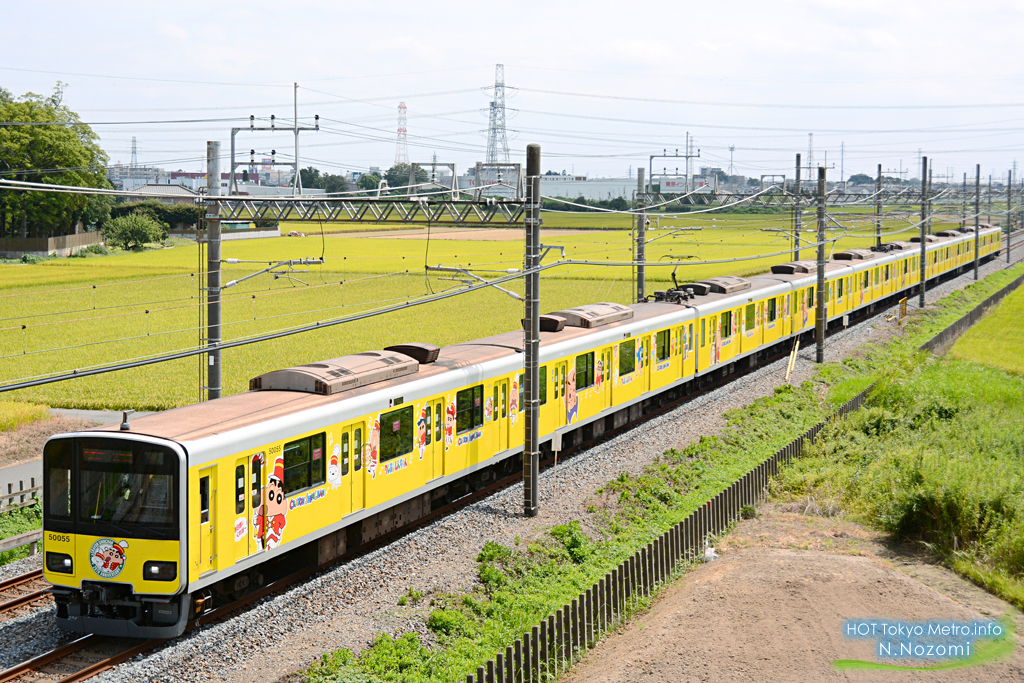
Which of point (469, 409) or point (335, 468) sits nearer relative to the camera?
point (335, 468)

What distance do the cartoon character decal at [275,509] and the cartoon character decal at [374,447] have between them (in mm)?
1763

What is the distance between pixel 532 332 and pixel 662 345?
8.20 meters

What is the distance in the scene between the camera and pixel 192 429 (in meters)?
11.4

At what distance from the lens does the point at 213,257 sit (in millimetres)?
18016

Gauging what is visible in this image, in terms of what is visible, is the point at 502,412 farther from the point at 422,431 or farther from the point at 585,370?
the point at 585,370

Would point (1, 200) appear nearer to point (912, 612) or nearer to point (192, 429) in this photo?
point (192, 429)

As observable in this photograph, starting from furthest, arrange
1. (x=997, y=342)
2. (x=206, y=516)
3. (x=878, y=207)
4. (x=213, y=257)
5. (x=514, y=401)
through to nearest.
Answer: (x=878, y=207), (x=997, y=342), (x=213, y=257), (x=514, y=401), (x=206, y=516)

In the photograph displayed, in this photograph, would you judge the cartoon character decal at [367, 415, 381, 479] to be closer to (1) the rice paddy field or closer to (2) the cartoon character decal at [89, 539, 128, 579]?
(2) the cartoon character decal at [89, 539, 128, 579]

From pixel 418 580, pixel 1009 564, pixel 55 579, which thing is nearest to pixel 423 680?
pixel 418 580

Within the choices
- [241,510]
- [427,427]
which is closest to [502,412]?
[427,427]

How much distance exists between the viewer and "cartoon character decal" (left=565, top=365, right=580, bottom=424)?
1936cm

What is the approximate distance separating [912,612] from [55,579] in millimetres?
9735

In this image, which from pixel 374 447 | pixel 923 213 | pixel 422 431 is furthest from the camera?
pixel 923 213

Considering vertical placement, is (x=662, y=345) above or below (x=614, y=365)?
above
